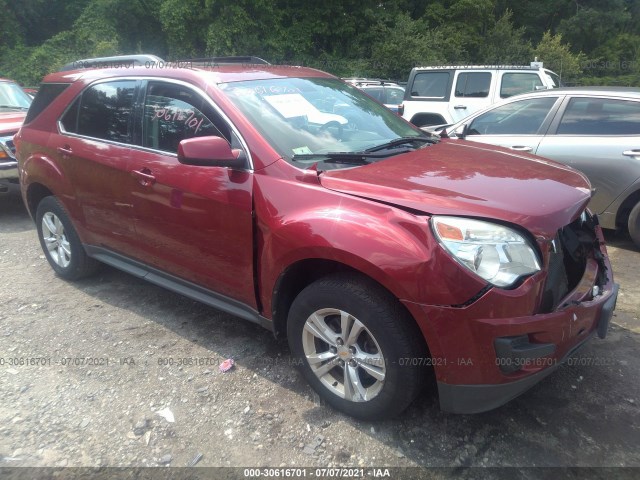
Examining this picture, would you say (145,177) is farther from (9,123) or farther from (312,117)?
(9,123)

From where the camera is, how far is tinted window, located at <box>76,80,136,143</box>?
3553mm

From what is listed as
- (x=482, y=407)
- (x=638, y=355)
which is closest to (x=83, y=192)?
(x=482, y=407)

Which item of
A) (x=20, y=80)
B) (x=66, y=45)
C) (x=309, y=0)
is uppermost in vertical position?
(x=309, y=0)

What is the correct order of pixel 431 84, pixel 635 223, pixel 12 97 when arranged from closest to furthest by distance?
pixel 635 223 < pixel 12 97 < pixel 431 84

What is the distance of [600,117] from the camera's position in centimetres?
501

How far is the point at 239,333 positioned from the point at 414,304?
1.75m

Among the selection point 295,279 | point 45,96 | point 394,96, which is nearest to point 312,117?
point 295,279

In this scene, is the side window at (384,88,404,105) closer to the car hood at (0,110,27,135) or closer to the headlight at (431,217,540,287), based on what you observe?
the car hood at (0,110,27,135)

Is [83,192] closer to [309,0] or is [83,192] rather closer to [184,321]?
[184,321]

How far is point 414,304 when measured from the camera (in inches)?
85.4

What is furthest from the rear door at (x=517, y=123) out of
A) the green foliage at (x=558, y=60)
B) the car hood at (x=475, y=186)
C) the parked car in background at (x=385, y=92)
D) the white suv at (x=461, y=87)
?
the green foliage at (x=558, y=60)

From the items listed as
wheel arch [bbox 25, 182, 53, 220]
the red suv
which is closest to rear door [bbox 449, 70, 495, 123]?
the red suv

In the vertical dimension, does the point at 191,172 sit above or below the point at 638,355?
above

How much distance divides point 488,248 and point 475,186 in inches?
16.9
